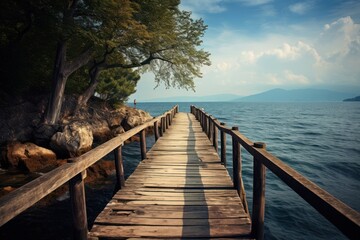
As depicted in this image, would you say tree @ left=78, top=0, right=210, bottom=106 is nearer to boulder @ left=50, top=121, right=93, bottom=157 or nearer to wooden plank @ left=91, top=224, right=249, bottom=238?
boulder @ left=50, top=121, right=93, bottom=157

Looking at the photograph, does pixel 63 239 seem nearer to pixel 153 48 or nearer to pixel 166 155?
pixel 166 155

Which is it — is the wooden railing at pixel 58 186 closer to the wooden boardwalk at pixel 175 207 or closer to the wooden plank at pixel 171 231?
the wooden plank at pixel 171 231

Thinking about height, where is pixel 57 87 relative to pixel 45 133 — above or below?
above

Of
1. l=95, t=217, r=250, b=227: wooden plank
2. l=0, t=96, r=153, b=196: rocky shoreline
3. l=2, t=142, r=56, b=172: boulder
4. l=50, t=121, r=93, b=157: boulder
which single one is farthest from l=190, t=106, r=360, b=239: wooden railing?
l=50, t=121, r=93, b=157: boulder

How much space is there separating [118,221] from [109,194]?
5.29 metres

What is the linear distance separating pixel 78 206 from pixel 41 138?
12.9 m

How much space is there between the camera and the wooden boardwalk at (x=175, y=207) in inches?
129

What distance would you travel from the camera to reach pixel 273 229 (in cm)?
712

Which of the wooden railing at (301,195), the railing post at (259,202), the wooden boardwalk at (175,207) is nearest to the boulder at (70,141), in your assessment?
the wooden boardwalk at (175,207)

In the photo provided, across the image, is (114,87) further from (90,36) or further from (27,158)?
(27,158)

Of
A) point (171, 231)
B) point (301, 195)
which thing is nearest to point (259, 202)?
point (301, 195)

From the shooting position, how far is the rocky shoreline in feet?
33.1

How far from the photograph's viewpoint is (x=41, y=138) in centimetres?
1354

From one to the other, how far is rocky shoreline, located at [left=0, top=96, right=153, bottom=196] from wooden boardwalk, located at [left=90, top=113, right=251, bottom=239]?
16.8ft
